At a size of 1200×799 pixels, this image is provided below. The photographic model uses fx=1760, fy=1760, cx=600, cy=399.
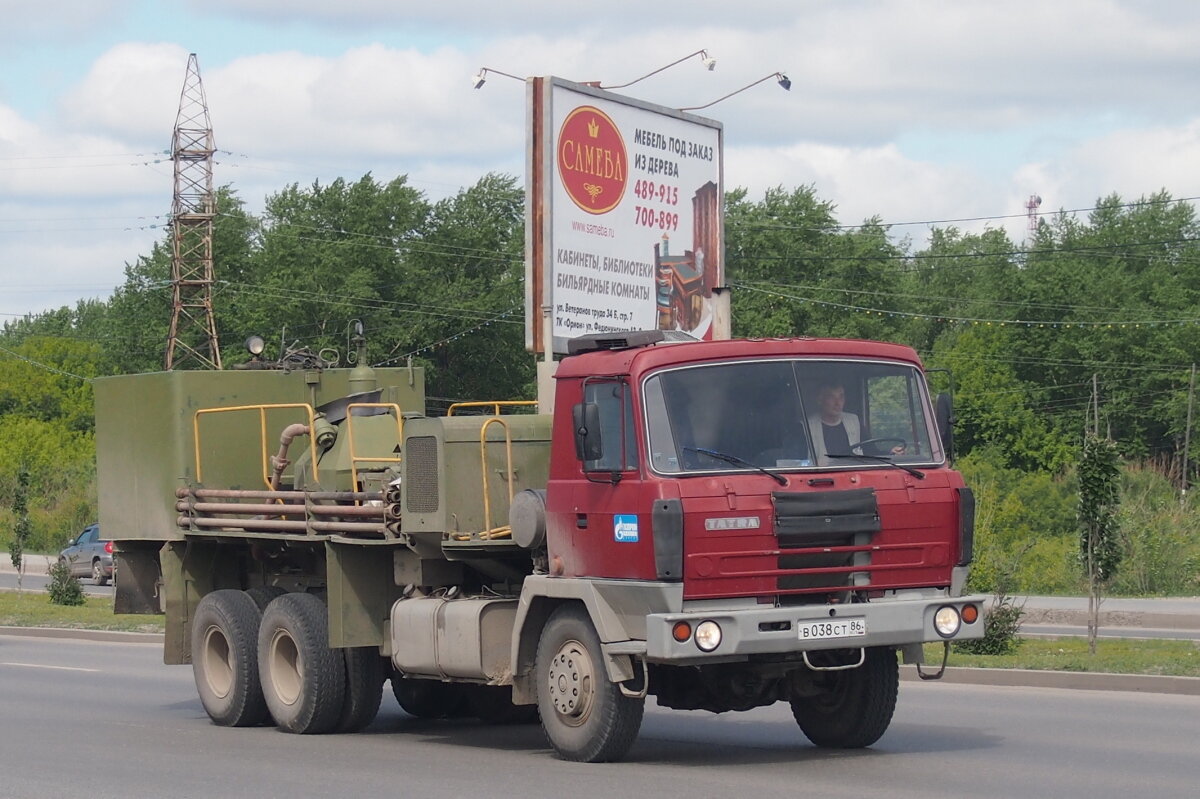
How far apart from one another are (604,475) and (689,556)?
794 millimetres

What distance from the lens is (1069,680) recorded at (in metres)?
16.6

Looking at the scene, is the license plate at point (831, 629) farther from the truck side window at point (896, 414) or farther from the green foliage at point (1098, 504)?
the green foliage at point (1098, 504)

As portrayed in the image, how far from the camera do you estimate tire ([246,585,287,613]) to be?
14539 mm

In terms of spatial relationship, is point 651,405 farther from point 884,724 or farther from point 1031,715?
point 1031,715

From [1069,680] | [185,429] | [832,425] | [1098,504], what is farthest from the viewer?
[1098,504]

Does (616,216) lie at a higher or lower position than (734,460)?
higher

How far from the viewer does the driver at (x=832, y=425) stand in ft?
34.7

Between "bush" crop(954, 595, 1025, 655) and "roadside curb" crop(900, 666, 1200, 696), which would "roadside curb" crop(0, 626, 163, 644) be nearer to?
"bush" crop(954, 595, 1025, 655)

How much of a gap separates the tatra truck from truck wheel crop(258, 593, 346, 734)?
0.02 m

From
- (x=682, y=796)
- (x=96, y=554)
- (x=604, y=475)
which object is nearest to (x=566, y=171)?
(x=604, y=475)

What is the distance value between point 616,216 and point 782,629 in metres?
11.6

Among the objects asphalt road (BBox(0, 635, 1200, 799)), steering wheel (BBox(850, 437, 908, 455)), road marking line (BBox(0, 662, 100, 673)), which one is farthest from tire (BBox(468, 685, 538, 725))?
road marking line (BBox(0, 662, 100, 673))

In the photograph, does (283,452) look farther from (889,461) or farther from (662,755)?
(889,461)

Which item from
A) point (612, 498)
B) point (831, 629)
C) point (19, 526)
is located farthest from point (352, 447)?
point (19, 526)
